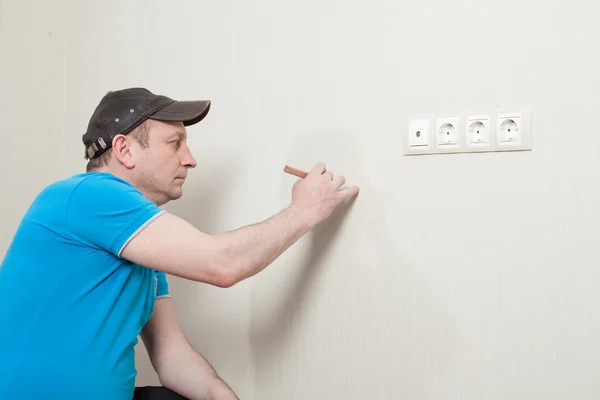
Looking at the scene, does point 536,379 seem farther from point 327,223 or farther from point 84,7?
point 84,7

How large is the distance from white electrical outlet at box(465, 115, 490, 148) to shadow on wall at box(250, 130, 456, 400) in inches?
7.8

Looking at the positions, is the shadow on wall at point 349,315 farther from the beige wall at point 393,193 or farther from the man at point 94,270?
the man at point 94,270

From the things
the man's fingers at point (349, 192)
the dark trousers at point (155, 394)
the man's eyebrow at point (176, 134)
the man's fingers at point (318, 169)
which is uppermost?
the man's eyebrow at point (176, 134)

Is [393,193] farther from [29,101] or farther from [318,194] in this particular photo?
[29,101]

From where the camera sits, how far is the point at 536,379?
117 cm

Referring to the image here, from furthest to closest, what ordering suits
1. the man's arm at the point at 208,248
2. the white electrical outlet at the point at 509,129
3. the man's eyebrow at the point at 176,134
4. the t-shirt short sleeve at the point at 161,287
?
the t-shirt short sleeve at the point at 161,287
the man's eyebrow at the point at 176,134
the white electrical outlet at the point at 509,129
the man's arm at the point at 208,248

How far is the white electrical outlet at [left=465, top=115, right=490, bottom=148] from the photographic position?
4.02 ft

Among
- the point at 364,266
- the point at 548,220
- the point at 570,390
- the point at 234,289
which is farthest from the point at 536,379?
the point at 234,289

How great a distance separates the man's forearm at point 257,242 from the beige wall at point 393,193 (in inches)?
8.1

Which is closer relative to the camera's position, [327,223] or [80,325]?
[80,325]

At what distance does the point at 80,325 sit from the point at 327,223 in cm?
57

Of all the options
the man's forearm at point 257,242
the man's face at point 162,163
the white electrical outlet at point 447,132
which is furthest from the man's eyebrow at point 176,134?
the white electrical outlet at point 447,132

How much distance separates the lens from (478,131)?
48.8 inches

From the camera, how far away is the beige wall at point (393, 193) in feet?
3.82
